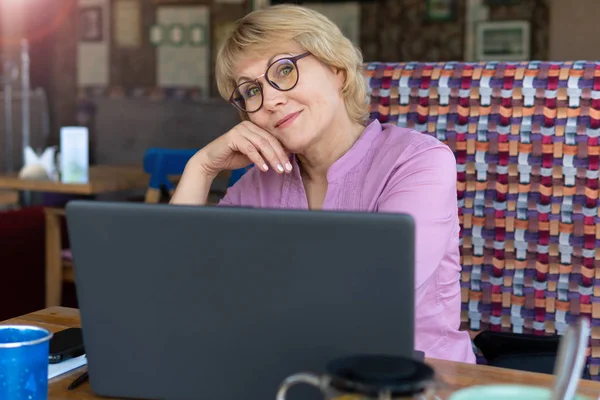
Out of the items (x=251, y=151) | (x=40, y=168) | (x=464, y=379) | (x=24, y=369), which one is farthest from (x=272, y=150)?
(x=40, y=168)

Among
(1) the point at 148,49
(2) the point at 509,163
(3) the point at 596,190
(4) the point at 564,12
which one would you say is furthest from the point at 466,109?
(1) the point at 148,49

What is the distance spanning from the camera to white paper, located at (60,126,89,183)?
365 centimetres

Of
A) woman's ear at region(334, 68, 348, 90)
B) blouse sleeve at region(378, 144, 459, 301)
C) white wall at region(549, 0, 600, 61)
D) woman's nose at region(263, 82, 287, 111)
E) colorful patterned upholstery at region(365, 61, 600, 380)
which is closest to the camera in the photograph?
blouse sleeve at region(378, 144, 459, 301)

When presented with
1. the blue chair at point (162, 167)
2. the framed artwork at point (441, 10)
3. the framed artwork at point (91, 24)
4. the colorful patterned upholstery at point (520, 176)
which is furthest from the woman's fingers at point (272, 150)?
the framed artwork at point (91, 24)

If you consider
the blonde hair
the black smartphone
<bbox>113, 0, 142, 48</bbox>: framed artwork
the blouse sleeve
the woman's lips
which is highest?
<bbox>113, 0, 142, 48</bbox>: framed artwork

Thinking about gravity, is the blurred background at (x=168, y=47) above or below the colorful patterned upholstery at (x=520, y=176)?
above

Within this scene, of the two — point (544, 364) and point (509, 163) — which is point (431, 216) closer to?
point (544, 364)

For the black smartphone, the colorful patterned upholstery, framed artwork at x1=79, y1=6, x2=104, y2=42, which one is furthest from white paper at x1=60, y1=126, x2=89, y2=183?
framed artwork at x1=79, y1=6, x2=104, y2=42

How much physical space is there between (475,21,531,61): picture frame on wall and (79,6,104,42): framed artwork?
10.8ft

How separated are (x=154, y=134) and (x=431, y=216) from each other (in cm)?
465

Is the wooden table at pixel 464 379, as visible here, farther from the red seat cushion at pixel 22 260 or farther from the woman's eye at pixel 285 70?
the red seat cushion at pixel 22 260

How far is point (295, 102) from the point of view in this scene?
59.6 inches

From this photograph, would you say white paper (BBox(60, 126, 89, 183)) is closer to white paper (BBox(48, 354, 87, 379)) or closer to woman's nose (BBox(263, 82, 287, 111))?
woman's nose (BBox(263, 82, 287, 111))

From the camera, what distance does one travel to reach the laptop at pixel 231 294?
29.5 inches
